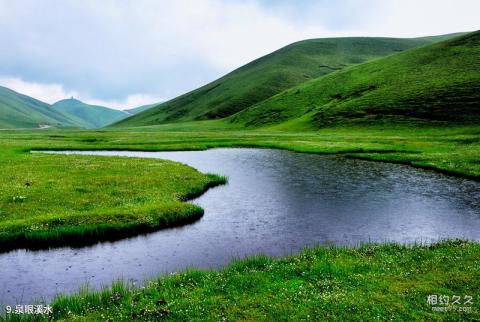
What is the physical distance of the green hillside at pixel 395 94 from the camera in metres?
112

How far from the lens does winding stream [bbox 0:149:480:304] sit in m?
17.5

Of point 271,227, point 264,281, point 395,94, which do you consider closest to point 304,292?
point 264,281

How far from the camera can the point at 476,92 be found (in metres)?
111

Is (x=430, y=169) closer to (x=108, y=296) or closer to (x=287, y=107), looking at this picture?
(x=108, y=296)

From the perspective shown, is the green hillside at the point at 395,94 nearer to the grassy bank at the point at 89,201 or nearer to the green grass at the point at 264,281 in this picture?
the grassy bank at the point at 89,201

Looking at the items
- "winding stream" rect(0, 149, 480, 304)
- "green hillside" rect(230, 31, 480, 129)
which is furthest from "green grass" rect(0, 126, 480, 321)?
"green hillside" rect(230, 31, 480, 129)

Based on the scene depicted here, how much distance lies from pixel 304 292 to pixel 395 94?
431 feet

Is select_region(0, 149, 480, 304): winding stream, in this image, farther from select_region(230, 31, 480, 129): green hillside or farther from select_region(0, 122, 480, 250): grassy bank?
select_region(230, 31, 480, 129): green hillside

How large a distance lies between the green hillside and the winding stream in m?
80.9

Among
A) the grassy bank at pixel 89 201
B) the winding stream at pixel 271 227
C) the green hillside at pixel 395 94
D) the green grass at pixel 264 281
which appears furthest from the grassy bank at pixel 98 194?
the green hillside at pixel 395 94

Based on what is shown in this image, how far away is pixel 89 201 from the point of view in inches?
1096

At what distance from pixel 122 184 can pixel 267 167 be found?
23059 millimetres

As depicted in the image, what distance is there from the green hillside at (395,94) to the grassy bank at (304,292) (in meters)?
102

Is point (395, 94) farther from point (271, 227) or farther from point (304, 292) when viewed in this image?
point (304, 292)
